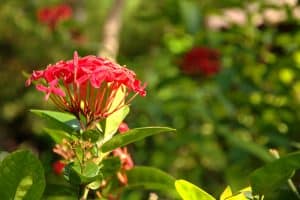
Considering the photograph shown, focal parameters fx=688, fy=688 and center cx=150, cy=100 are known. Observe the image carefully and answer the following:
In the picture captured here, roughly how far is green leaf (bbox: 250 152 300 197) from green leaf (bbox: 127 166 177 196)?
0.48 ft

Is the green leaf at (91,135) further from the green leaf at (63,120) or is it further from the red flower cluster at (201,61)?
the red flower cluster at (201,61)

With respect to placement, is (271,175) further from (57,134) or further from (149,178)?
(57,134)

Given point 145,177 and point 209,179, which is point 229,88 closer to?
point 209,179

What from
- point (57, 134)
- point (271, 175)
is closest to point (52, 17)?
point (57, 134)

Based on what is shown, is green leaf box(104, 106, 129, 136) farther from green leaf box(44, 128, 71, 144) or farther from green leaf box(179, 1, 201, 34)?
green leaf box(179, 1, 201, 34)

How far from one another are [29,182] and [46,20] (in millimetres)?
2585

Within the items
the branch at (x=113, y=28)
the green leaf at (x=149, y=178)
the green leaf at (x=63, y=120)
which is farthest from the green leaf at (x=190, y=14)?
the green leaf at (x=63, y=120)

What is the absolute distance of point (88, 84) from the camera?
3.24ft

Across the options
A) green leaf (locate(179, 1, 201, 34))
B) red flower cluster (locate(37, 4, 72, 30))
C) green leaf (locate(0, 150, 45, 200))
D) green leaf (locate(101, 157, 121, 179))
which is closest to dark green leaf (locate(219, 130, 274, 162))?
green leaf (locate(179, 1, 201, 34))

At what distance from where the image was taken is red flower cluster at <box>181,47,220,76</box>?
254 cm

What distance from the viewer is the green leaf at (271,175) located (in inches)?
38.7

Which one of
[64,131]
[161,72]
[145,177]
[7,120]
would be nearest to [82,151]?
[64,131]

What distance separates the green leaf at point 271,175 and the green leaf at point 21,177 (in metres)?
0.31

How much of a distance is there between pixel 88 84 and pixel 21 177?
16cm
